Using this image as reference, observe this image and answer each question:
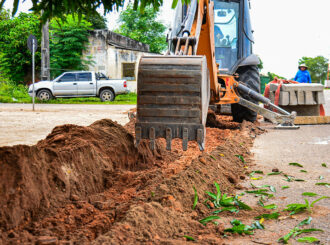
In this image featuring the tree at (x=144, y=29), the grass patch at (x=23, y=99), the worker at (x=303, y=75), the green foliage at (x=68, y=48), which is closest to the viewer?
the worker at (x=303, y=75)

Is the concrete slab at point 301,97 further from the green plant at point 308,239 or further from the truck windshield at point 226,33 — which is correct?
the green plant at point 308,239

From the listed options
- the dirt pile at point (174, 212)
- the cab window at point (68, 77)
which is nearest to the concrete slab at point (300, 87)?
the dirt pile at point (174, 212)

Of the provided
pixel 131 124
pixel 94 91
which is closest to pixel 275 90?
pixel 131 124

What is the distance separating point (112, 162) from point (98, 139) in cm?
40

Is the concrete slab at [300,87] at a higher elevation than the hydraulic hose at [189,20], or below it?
below

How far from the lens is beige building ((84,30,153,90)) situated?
2762 centimetres

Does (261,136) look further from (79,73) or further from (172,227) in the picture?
(79,73)

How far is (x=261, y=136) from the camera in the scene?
29.7 ft

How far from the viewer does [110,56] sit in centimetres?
2805

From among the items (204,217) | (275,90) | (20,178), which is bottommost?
(204,217)

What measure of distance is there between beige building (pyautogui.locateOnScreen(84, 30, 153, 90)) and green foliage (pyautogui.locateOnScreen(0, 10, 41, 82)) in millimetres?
3833

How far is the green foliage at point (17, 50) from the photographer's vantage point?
2738cm

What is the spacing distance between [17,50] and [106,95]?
935cm

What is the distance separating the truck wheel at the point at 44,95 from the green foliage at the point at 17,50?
21.5 ft
